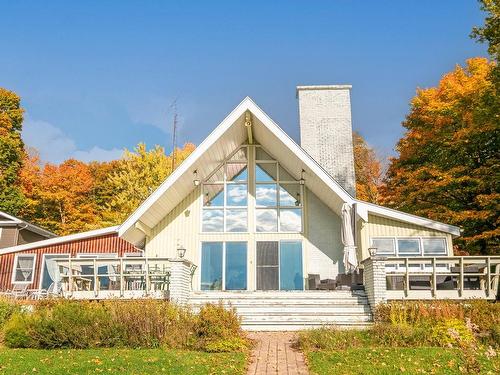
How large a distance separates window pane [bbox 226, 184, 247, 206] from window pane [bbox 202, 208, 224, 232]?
1.80 ft

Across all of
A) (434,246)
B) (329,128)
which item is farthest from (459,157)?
(434,246)

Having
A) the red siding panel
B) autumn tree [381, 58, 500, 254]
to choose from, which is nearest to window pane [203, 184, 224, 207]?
the red siding panel

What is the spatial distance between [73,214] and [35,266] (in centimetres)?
1294

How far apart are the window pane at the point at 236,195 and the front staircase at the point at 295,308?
4858 mm

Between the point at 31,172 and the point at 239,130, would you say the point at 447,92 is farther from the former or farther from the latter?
the point at 31,172

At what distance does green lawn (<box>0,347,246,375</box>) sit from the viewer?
639 cm

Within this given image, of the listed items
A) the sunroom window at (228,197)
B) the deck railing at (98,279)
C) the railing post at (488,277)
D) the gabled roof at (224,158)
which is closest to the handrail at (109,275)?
the deck railing at (98,279)

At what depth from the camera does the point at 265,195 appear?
16.5 metres

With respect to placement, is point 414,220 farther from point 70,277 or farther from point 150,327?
point 70,277

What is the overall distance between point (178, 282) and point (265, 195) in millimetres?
6394

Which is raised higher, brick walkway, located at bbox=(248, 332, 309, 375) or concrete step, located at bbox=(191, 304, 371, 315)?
concrete step, located at bbox=(191, 304, 371, 315)

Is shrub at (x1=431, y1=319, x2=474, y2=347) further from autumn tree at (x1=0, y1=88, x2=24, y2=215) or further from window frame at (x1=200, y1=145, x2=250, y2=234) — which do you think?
autumn tree at (x1=0, y1=88, x2=24, y2=215)

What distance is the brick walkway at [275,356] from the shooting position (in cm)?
675

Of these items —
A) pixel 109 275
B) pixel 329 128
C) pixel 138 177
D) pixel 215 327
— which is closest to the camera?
pixel 215 327
